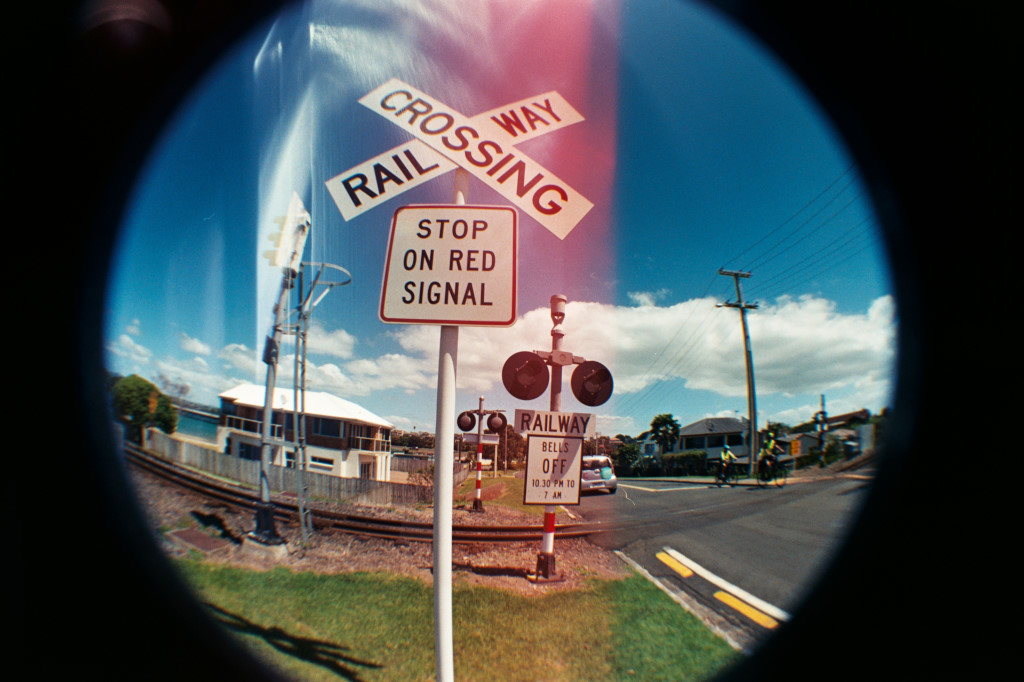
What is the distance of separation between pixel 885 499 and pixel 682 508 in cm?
258

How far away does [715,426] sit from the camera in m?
4.48

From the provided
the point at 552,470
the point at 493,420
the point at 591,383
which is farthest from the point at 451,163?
the point at 493,420

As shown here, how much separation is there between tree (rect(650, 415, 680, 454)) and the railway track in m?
1.39

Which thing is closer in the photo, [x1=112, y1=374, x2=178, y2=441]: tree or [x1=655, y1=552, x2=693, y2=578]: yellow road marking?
[x1=655, y1=552, x2=693, y2=578]: yellow road marking

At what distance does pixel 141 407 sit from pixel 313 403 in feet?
5.58

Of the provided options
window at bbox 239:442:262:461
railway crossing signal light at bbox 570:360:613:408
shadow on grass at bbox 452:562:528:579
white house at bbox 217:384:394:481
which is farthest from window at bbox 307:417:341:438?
railway crossing signal light at bbox 570:360:613:408

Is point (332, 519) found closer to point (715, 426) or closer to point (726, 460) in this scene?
point (715, 426)

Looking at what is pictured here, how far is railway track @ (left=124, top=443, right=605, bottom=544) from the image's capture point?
367 centimetres

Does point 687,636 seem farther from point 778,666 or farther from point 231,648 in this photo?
point 231,648

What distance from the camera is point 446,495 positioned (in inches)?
60.0

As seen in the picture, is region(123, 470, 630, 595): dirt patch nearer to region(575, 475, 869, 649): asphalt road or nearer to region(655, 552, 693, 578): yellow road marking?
region(655, 552, 693, 578): yellow road marking

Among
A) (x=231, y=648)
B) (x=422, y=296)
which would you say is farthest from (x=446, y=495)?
(x=231, y=648)

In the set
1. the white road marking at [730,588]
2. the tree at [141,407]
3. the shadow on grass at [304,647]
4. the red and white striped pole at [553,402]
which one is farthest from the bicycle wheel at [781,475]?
the tree at [141,407]

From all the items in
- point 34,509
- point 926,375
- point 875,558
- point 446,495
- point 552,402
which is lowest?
point 875,558
